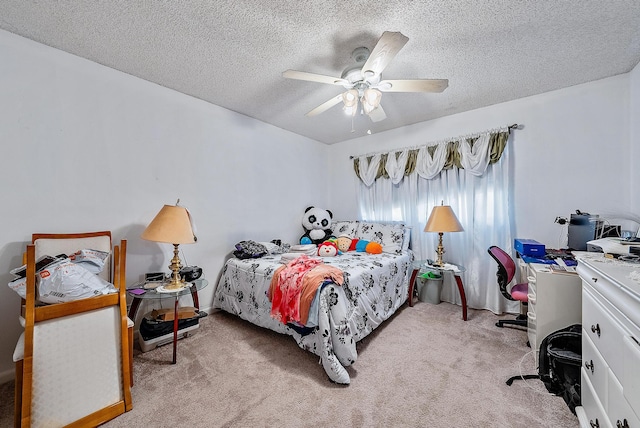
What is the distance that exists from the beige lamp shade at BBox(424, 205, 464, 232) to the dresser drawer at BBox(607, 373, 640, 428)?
72.5 inches

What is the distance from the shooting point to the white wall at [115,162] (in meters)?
1.79

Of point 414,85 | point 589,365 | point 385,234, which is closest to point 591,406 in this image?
point 589,365

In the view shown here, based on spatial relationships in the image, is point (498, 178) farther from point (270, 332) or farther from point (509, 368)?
point (270, 332)

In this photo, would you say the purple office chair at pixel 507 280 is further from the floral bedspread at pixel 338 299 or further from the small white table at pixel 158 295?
the small white table at pixel 158 295

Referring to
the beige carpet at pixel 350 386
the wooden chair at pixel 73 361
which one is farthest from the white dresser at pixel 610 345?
the wooden chair at pixel 73 361

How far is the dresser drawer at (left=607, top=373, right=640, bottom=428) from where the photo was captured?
0.85 m

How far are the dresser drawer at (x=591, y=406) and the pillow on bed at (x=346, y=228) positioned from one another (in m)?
2.60

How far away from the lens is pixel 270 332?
2449 mm

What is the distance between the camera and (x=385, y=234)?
3.43m

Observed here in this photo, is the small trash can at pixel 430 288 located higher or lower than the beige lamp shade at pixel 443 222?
lower

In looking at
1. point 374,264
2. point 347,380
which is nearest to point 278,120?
point 374,264

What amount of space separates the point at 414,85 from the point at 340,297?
5.56 feet

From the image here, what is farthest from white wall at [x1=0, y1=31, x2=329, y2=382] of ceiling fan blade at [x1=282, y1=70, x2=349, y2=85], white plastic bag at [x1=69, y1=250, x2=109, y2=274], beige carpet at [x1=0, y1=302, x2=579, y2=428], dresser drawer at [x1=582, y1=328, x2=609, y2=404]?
dresser drawer at [x1=582, y1=328, x2=609, y2=404]

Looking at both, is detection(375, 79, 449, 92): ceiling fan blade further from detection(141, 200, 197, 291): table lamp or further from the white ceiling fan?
detection(141, 200, 197, 291): table lamp
